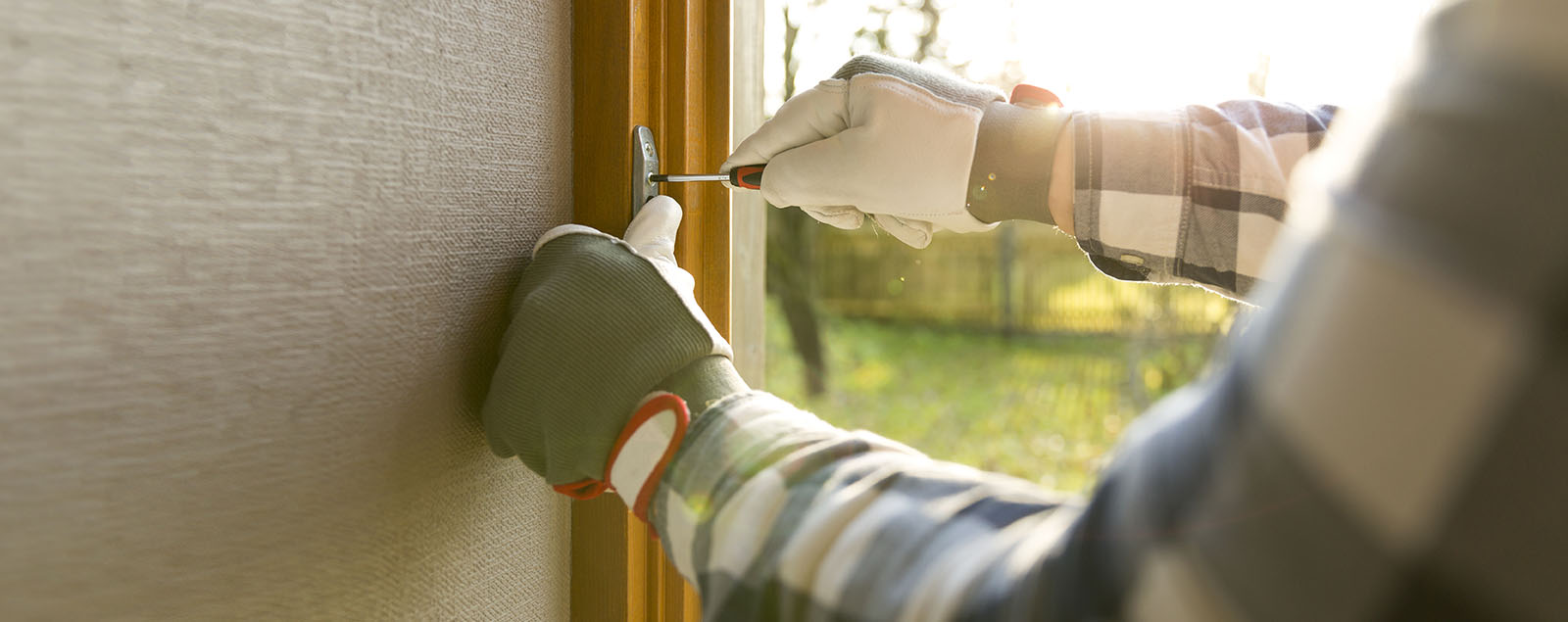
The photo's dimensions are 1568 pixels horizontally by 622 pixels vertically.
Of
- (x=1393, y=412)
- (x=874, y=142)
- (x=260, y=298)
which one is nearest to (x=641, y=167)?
(x=874, y=142)

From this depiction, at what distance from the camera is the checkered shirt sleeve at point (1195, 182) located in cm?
79

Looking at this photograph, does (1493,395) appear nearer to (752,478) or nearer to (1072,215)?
(752,478)

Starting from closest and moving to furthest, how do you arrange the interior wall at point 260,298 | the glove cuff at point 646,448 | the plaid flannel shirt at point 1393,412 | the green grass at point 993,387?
the plaid flannel shirt at point 1393,412
the interior wall at point 260,298
the glove cuff at point 646,448
the green grass at point 993,387

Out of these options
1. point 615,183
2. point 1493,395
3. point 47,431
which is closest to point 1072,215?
point 615,183

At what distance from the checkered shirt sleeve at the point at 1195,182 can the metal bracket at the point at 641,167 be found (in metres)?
0.38

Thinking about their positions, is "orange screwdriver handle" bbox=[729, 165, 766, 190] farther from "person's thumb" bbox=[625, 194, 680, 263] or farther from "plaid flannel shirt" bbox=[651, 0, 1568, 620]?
"plaid flannel shirt" bbox=[651, 0, 1568, 620]

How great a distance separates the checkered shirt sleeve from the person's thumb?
369mm

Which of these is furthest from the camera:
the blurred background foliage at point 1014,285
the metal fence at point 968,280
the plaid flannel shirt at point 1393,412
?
the metal fence at point 968,280

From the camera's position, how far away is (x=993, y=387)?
4.07m

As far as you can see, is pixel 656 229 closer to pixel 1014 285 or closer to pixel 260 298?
pixel 260 298

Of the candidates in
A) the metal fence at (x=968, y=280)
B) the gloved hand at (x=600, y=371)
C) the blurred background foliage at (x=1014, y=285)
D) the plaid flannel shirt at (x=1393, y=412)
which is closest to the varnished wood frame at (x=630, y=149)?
the gloved hand at (x=600, y=371)

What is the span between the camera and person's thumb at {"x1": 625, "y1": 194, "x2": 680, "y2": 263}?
0.73 m

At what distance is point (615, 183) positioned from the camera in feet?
2.52

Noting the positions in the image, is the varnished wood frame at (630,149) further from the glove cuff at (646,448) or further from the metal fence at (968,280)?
the metal fence at (968,280)
